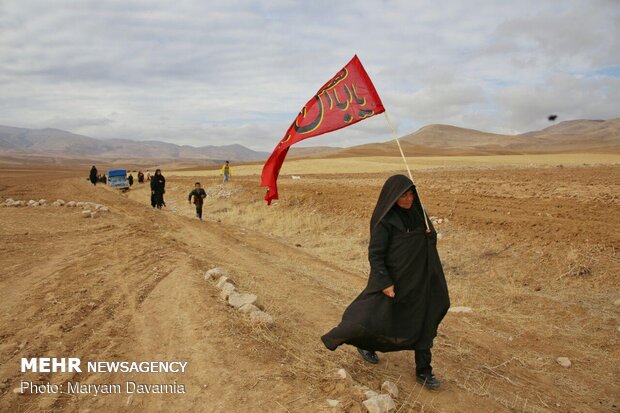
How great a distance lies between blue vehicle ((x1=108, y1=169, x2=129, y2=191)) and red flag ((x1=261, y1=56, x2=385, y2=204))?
32.4 metres

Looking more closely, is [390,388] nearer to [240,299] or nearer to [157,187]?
[240,299]

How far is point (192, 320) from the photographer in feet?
19.2

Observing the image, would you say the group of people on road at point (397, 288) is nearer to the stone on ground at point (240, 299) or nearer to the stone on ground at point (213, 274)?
the stone on ground at point (240, 299)

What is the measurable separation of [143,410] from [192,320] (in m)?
1.73

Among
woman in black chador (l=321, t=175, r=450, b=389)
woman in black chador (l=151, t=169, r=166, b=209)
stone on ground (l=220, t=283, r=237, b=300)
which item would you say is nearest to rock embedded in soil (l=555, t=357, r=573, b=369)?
woman in black chador (l=321, t=175, r=450, b=389)

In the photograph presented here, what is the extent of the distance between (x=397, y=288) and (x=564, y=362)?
11.2ft

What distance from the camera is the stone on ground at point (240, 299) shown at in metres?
6.27

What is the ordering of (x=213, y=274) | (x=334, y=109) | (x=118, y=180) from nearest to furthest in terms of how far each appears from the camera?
(x=334, y=109) < (x=213, y=274) < (x=118, y=180)

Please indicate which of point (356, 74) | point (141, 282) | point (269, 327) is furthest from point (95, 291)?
point (356, 74)

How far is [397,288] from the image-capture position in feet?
15.1

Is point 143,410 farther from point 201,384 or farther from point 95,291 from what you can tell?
point 95,291

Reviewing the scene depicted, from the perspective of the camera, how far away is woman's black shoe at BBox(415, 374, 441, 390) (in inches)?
191

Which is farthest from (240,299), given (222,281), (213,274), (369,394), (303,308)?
(369,394)

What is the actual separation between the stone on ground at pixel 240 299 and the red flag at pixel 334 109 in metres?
1.43
